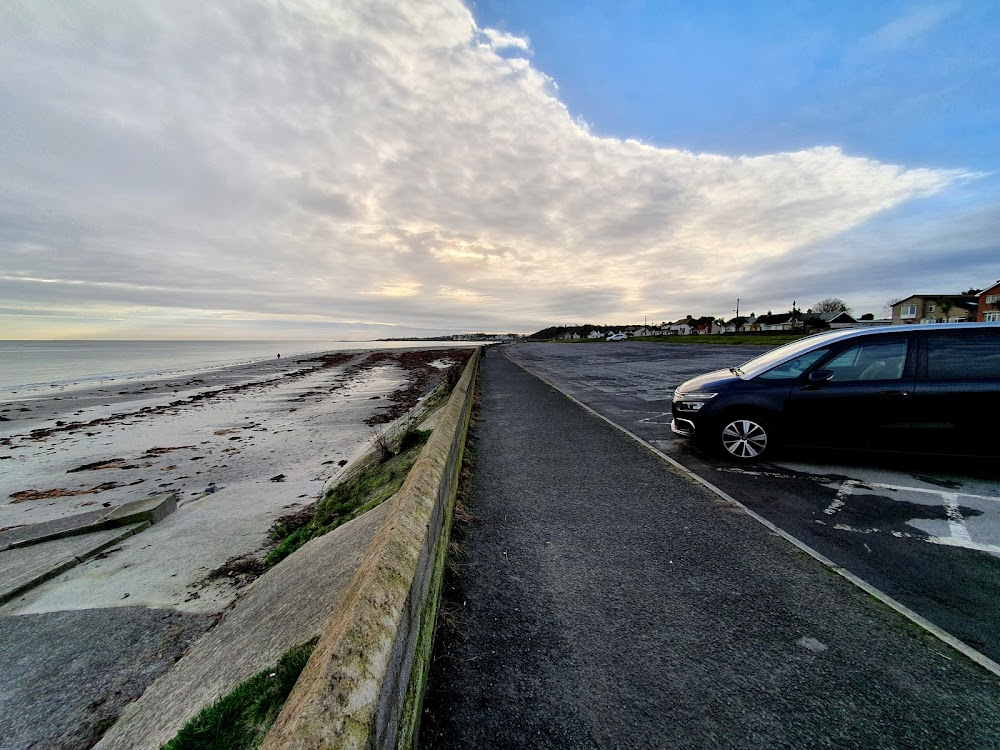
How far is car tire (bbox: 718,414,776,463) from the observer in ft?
17.5

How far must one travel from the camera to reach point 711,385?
5.78 meters

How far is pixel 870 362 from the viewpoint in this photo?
5.04 m

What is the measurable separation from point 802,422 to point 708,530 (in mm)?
2466

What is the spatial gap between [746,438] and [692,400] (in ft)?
2.65

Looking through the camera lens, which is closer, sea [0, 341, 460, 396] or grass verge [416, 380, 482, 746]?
grass verge [416, 380, 482, 746]

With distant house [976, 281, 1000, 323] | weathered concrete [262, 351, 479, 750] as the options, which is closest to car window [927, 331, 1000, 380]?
weathered concrete [262, 351, 479, 750]

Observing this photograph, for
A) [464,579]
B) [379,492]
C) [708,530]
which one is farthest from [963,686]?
[379,492]

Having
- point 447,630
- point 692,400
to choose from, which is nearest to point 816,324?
point 692,400

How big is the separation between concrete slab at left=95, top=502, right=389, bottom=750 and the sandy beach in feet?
2.54

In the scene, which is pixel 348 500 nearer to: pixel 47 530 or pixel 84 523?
pixel 84 523

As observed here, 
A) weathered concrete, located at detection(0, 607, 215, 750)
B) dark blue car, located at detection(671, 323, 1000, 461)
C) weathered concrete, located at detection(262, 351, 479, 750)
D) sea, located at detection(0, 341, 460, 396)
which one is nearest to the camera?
weathered concrete, located at detection(262, 351, 479, 750)

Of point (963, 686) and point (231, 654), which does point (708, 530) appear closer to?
point (963, 686)

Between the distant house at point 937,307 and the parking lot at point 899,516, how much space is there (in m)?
83.8

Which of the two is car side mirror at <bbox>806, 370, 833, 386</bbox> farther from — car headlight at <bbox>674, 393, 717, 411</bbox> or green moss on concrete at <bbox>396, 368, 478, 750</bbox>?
green moss on concrete at <bbox>396, 368, 478, 750</bbox>
